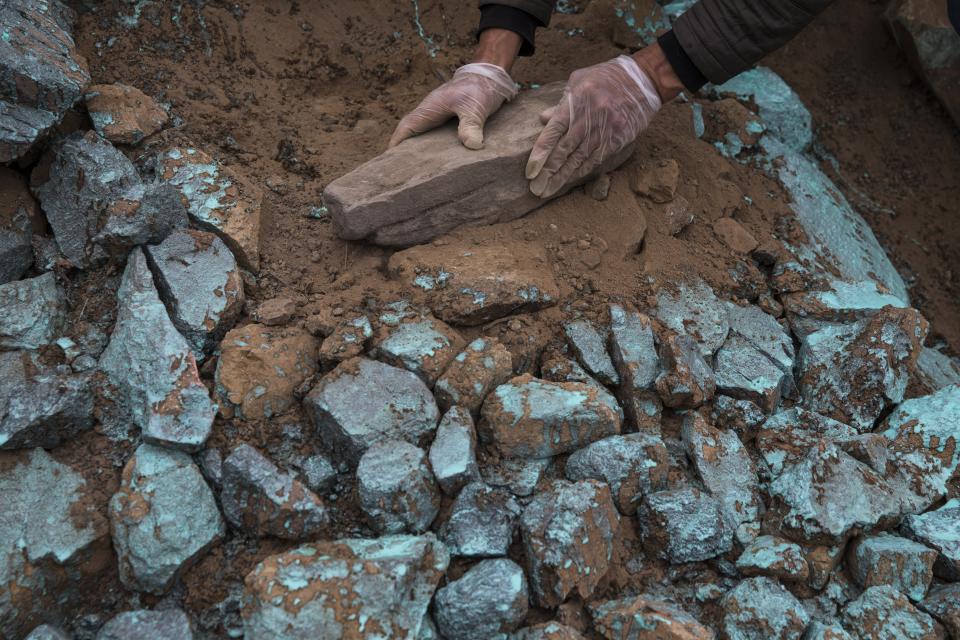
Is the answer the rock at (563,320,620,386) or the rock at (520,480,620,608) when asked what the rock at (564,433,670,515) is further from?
the rock at (563,320,620,386)

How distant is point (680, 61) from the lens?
2535 millimetres

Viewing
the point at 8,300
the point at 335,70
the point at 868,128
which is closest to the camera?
the point at 8,300

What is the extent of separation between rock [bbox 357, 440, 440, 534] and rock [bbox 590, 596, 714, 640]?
0.47m

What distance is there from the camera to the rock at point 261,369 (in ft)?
6.15

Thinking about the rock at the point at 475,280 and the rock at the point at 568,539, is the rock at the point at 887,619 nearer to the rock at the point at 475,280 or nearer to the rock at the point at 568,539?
the rock at the point at 568,539

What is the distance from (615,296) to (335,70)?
1.61m

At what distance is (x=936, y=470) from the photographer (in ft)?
6.79

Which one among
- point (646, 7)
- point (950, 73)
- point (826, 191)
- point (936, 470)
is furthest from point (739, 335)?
point (950, 73)

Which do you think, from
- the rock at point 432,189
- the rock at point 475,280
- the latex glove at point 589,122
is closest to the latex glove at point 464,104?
the rock at point 432,189

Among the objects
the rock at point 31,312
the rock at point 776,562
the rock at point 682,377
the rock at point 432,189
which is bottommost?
the rock at point 31,312

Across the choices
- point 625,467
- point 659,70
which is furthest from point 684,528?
point 659,70

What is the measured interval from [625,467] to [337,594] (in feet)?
2.62

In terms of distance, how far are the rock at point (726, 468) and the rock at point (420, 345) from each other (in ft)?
2.36

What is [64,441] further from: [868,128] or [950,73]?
[950,73]
